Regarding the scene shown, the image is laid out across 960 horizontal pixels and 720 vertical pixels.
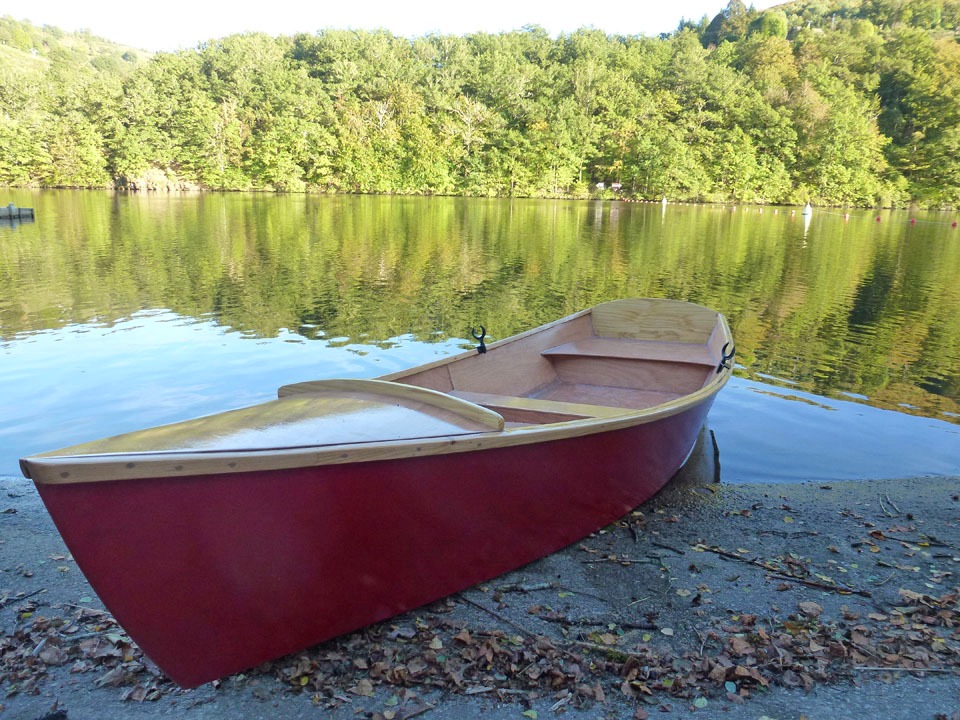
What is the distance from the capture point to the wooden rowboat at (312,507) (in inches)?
112

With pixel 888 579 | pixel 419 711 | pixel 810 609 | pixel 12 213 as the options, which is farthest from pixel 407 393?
pixel 12 213

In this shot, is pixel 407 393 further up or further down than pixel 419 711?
further up

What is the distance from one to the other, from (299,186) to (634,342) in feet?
205

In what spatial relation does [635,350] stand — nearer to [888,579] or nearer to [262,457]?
[888,579]

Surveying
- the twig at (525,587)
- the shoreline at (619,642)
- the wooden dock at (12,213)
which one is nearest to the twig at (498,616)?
the shoreline at (619,642)

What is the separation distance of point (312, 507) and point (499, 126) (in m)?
70.5

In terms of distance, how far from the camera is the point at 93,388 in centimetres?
931

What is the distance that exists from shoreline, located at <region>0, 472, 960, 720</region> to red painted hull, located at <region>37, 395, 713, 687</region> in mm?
205

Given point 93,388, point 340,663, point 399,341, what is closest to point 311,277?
point 399,341

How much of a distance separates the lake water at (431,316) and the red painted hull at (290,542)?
3.99 metres

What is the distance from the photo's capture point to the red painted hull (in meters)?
2.86

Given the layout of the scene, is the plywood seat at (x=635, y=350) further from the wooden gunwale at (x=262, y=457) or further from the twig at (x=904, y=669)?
the twig at (x=904, y=669)

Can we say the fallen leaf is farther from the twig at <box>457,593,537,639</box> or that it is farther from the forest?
the forest

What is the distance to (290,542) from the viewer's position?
323 cm
